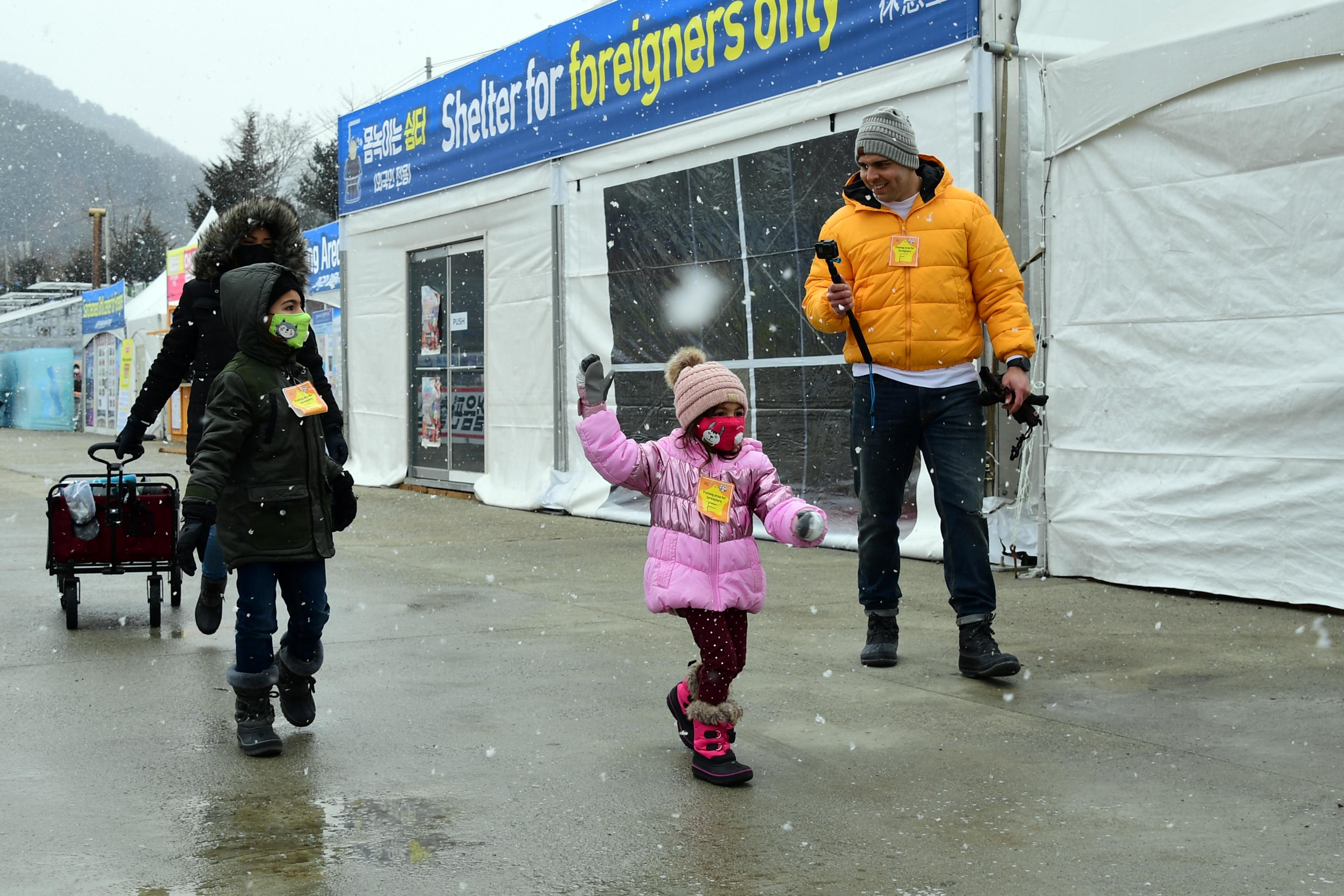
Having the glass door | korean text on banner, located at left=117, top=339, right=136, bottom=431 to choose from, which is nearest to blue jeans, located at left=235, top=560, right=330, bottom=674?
the glass door

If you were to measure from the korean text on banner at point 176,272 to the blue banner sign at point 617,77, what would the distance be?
12.5 m

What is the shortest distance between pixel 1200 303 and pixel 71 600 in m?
5.22

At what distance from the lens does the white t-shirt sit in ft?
17.1

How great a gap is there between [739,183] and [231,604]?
4381 millimetres

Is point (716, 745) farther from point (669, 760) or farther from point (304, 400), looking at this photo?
point (304, 400)

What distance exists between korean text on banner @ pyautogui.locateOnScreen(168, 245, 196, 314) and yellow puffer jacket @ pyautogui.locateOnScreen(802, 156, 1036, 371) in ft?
75.0

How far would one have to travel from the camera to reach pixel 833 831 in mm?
3447

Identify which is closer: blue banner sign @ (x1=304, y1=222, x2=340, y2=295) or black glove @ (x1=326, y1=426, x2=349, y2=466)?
black glove @ (x1=326, y1=426, x2=349, y2=466)

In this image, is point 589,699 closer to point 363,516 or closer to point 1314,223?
point 1314,223

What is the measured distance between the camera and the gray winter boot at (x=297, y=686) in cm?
443

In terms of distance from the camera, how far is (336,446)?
4578 millimetres

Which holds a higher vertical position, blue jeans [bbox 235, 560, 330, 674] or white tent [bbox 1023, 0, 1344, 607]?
white tent [bbox 1023, 0, 1344, 607]

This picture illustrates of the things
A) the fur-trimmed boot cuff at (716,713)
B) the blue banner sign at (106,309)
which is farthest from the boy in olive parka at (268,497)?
the blue banner sign at (106,309)

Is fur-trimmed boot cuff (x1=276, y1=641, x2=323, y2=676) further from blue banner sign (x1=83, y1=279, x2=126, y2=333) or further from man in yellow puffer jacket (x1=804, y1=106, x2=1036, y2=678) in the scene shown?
blue banner sign (x1=83, y1=279, x2=126, y2=333)
